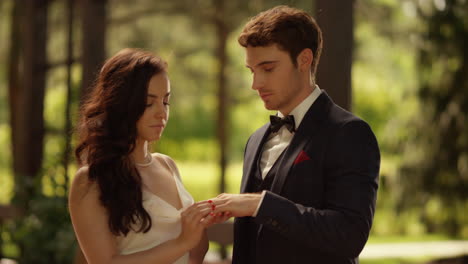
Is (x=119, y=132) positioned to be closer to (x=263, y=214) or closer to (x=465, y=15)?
(x=263, y=214)

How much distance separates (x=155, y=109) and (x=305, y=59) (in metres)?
0.60

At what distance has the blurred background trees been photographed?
6273 millimetres

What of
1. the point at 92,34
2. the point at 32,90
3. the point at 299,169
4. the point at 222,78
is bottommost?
the point at 222,78

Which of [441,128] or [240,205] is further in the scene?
[441,128]

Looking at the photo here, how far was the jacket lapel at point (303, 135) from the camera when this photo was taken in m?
2.66

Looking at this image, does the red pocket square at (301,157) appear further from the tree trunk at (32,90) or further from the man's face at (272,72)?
the tree trunk at (32,90)

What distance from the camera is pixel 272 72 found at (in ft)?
8.81

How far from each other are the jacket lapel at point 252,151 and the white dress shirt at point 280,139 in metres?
0.02

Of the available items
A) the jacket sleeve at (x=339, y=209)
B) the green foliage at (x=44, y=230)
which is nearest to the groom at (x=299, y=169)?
the jacket sleeve at (x=339, y=209)

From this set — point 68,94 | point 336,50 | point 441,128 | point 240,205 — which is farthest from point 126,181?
point 441,128

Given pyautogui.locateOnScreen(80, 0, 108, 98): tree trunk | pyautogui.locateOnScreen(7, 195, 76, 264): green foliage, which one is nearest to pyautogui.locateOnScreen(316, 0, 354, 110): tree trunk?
pyautogui.locateOnScreen(80, 0, 108, 98): tree trunk

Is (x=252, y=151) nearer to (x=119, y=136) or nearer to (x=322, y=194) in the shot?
(x=322, y=194)

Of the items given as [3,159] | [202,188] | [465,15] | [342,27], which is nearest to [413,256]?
[465,15]

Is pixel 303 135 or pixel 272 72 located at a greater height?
pixel 272 72
